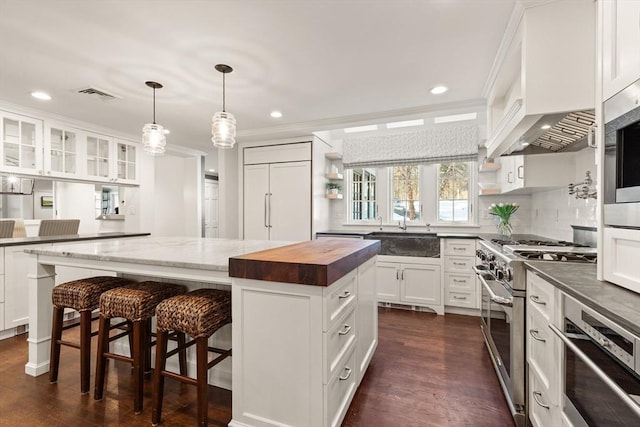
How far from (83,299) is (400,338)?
8.33 feet

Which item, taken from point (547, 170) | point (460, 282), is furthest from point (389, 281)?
point (547, 170)

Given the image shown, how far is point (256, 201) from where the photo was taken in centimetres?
456

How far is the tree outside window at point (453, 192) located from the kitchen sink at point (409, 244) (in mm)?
740

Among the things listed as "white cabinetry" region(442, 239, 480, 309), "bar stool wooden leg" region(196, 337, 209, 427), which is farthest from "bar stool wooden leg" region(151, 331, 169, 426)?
"white cabinetry" region(442, 239, 480, 309)

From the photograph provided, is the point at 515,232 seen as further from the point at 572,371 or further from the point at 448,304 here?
the point at 572,371

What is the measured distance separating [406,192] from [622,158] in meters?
3.37

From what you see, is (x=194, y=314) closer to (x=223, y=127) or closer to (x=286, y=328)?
(x=286, y=328)

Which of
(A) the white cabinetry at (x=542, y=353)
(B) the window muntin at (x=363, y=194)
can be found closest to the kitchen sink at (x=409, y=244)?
(B) the window muntin at (x=363, y=194)

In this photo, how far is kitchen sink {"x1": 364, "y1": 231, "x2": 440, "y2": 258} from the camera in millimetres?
3604

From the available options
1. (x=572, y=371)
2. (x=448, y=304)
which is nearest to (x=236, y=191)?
(x=448, y=304)

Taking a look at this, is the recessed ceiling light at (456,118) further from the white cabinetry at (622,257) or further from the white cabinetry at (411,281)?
the white cabinetry at (622,257)

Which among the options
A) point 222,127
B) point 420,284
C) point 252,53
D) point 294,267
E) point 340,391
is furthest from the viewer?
point 420,284

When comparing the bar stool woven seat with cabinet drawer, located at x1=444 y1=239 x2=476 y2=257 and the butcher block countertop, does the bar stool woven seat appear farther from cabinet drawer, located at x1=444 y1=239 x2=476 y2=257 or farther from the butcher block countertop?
cabinet drawer, located at x1=444 y1=239 x2=476 y2=257

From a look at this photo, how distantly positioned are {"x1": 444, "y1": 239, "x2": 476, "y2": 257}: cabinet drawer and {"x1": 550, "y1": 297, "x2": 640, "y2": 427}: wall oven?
92.8 inches
